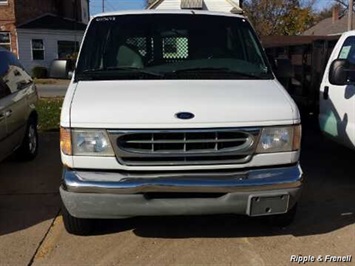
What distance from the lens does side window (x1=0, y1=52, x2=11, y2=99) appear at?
6.63 metres

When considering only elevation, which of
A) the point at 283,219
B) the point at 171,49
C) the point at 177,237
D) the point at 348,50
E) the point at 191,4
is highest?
the point at 171,49

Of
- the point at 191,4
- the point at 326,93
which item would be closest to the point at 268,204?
the point at 326,93

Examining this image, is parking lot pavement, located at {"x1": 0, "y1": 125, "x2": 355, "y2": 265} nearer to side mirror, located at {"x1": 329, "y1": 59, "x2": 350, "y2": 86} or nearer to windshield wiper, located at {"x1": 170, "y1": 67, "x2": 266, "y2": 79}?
side mirror, located at {"x1": 329, "y1": 59, "x2": 350, "y2": 86}

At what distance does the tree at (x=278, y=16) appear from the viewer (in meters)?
52.4

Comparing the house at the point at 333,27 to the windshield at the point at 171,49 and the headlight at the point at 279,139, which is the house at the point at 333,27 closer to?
the windshield at the point at 171,49

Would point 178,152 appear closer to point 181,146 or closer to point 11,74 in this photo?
point 181,146

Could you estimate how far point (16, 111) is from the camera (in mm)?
7023

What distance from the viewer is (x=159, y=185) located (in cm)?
407

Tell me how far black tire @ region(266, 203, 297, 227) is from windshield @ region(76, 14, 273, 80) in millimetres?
1302

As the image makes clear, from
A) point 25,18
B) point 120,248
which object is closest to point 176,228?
point 120,248

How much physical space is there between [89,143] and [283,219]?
6.41 ft

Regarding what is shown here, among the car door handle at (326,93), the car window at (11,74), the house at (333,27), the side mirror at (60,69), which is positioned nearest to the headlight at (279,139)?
the side mirror at (60,69)

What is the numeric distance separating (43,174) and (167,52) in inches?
111

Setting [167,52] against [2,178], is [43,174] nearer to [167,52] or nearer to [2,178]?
[2,178]
